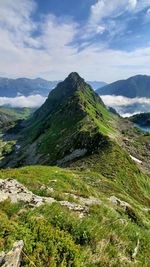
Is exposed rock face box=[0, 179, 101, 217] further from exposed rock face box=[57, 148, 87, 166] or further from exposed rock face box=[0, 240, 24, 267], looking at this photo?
exposed rock face box=[57, 148, 87, 166]

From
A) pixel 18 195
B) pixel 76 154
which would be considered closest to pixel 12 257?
pixel 18 195

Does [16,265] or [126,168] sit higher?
[16,265]

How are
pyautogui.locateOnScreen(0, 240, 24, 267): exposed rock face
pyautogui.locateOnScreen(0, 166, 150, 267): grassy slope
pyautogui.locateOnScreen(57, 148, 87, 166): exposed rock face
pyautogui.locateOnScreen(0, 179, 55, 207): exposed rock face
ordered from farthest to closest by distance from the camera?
pyautogui.locateOnScreen(57, 148, 87, 166): exposed rock face
pyautogui.locateOnScreen(0, 179, 55, 207): exposed rock face
pyautogui.locateOnScreen(0, 166, 150, 267): grassy slope
pyautogui.locateOnScreen(0, 240, 24, 267): exposed rock face

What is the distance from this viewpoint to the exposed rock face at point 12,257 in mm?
9368

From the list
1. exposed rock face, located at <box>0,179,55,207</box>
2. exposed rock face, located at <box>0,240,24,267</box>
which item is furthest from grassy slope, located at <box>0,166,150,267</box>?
exposed rock face, located at <box>0,179,55,207</box>

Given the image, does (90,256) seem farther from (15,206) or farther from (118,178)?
(118,178)

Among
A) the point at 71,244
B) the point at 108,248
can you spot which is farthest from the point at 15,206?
the point at 108,248

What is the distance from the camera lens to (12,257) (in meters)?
9.66

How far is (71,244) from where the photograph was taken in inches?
460

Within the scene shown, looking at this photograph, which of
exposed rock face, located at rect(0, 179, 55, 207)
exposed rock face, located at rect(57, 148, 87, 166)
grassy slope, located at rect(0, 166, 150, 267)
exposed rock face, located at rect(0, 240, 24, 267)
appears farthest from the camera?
exposed rock face, located at rect(57, 148, 87, 166)

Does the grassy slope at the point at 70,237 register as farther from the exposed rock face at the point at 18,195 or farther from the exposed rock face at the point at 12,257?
the exposed rock face at the point at 18,195

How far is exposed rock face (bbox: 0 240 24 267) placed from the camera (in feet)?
30.7

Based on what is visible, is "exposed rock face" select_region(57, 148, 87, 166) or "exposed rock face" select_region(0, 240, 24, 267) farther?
"exposed rock face" select_region(57, 148, 87, 166)

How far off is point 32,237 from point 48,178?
1605cm
